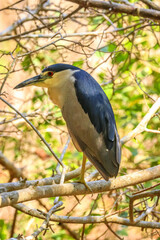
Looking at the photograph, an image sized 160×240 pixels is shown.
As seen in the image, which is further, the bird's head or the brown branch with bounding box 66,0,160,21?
the brown branch with bounding box 66,0,160,21

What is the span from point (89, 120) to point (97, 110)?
0.27 ft

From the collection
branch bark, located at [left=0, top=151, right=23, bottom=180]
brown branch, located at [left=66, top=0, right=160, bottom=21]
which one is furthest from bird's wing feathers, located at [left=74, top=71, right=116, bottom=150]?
branch bark, located at [left=0, top=151, right=23, bottom=180]

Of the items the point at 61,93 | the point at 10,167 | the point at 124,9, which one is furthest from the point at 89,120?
the point at 10,167

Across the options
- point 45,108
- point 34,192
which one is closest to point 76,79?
point 34,192

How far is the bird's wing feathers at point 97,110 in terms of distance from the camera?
90.6 inches

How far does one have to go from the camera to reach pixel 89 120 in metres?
2.32

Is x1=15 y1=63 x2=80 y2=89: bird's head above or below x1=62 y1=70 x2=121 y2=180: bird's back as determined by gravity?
above

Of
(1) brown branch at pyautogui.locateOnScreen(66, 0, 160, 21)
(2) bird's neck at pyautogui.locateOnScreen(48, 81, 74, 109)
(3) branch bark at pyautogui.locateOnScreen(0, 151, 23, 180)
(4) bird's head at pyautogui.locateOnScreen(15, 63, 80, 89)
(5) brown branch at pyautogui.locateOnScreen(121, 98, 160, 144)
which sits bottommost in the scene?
(3) branch bark at pyautogui.locateOnScreen(0, 151, 23, 180)

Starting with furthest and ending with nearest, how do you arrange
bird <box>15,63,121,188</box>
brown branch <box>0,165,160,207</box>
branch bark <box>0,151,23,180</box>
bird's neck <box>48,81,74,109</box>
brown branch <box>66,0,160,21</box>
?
1. branch bark <box>0,151,23,180</box>
2. brown branch <box>66,0,160,21</box>
3. bird's neck <box>48,81,74,109</box>
4. bird <box>15,63,121,188</box>
5. brown branch <box>0,165,160,207</box>

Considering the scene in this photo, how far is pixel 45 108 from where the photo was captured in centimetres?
363

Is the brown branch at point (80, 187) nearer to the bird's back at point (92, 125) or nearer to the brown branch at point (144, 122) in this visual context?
the bird's back at point (92, 125)

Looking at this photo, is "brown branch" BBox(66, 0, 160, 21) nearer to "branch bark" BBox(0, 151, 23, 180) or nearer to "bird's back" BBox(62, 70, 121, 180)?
"bird's back" BBox(62, 70, 121, 180)

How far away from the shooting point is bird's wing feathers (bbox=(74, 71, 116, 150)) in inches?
90.6

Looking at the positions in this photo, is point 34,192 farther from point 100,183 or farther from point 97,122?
point 97,122
